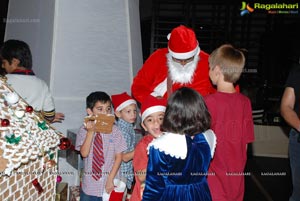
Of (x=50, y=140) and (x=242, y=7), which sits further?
(x=242, y=7)

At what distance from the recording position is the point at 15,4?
4816mm

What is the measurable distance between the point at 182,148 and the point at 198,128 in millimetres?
155

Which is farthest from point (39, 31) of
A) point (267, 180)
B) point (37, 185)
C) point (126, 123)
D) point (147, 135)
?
point (267, 180)

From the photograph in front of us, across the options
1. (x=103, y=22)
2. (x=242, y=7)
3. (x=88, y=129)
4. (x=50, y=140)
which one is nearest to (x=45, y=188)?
(x=50, y=140)

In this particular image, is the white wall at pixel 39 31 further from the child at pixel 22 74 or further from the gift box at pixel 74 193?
the gift box at pixel 74 193

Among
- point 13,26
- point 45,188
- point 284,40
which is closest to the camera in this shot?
point 45,188

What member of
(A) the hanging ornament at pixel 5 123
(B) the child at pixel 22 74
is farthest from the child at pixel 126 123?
(A) the hanging ornament at pixel 5 123

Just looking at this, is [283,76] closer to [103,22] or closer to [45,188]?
[103,22]

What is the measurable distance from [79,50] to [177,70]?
129cm

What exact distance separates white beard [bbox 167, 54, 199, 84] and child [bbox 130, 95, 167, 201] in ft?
1.78

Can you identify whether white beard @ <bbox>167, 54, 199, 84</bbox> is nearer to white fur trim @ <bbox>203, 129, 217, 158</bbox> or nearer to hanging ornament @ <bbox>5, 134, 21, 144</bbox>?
white fur trim @ <bbox>203, 129, 217, 158</bbox>

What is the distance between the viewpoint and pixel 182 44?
115 inches

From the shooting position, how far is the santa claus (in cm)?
296

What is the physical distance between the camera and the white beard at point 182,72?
2971mm
